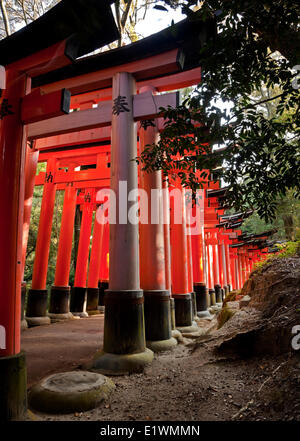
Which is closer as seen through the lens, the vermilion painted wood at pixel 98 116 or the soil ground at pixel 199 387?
the soil ground at pixel 199 387

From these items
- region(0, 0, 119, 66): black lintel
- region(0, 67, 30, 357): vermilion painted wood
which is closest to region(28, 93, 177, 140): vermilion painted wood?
region(0, 0, 119, 66): black lintel

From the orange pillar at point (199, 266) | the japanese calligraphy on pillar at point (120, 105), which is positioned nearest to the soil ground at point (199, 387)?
the japanese calligraphy on pillar at point (120, 105)

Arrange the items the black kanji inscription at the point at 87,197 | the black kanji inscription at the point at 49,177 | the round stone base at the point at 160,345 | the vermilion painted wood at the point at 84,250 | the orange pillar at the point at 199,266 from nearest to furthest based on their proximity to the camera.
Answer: the round stone base at the point at 160,345 → the black kanji inscription at the point at 49,177 → the vermilion painted wood at the point at 84,250 → the black kanji inscription at the point at 87,197 → the orange pillar at the point at 199,266

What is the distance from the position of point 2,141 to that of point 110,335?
3.46 m

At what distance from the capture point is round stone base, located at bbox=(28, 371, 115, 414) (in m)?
3.74

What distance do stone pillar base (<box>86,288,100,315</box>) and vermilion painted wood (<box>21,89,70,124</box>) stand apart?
11.0 m

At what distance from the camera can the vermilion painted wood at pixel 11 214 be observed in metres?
3.41

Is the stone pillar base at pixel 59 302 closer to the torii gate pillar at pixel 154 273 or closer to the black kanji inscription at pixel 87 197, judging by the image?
the black kanji inscription at pixel 87 197

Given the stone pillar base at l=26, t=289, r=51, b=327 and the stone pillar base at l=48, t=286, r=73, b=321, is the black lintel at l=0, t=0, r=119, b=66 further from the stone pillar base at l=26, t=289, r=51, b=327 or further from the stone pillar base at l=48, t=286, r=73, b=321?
the stone pillar base at l=48, t=286, r=73, b=321

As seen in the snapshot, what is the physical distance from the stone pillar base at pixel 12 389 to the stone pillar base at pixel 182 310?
21.3 feet

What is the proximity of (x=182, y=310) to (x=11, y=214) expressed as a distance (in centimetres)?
696

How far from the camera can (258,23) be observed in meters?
2.89
